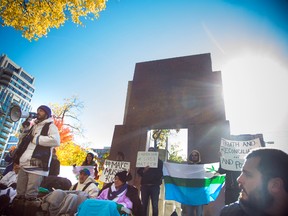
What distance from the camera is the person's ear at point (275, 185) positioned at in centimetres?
145

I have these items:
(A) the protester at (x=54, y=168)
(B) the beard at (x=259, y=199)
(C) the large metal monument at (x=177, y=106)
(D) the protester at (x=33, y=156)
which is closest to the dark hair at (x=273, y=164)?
(B) the beard at (x=259, y=199)

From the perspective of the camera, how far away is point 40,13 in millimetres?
7273

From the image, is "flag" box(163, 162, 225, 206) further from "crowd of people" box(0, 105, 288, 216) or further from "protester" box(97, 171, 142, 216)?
"protester" box(97, 171, 142, 216)

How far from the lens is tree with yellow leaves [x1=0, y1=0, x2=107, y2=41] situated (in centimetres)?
702

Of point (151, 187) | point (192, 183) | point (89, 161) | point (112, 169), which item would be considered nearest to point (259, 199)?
point (192, 183)

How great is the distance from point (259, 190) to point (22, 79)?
158 metres

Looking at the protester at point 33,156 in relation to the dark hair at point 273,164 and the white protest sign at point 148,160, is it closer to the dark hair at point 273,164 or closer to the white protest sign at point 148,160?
the white protest sign at point 148,160

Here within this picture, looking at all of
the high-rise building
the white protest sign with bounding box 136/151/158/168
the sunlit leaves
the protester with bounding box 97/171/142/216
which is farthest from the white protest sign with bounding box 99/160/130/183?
the high-rise building

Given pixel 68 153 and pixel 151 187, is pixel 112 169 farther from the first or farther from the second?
pixel 68 153

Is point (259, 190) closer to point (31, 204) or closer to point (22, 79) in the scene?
point (31, 204)

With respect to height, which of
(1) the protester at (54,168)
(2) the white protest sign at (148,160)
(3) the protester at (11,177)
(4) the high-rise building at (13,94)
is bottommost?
(3) the protester at (11,177)

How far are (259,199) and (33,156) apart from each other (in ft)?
12.4

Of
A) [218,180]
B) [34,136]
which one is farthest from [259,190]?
[218,180]

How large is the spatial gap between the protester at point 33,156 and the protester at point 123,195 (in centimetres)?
162
